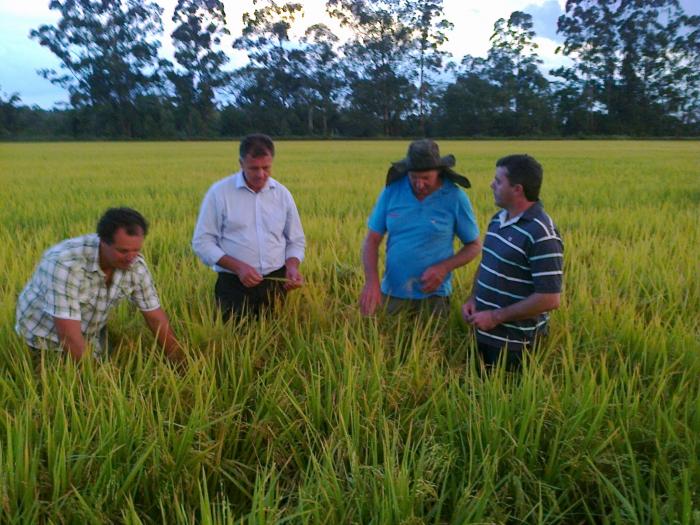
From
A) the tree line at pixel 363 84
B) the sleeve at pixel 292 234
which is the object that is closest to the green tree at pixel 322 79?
the tree line at pixel 363 84

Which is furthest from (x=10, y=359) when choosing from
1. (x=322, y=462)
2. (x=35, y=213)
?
(x=35, y=213)

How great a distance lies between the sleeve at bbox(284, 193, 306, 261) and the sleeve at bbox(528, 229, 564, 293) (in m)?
1.48

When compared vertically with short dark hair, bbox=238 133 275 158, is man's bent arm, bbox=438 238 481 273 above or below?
below

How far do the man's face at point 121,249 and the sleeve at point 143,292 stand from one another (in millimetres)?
149

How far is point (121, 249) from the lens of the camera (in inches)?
93.0

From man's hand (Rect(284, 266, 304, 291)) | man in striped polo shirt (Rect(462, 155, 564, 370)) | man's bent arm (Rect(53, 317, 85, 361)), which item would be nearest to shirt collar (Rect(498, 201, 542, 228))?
man in striped polo shirt (Rect(462, 155, 564, 370))

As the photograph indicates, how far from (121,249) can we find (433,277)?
1.44 meters

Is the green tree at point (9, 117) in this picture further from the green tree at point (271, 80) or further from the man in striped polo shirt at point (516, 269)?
the man in striped polo shirt at point (516, 269)

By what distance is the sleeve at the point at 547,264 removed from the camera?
2299mm

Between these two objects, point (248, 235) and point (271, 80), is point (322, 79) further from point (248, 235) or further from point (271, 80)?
point (248, 235)

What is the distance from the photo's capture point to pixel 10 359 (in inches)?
100

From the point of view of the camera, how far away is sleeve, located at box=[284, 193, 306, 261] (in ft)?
11.2

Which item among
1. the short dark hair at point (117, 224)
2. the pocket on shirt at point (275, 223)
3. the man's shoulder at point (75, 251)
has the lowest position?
the pocket on shirt at point (275, 223)

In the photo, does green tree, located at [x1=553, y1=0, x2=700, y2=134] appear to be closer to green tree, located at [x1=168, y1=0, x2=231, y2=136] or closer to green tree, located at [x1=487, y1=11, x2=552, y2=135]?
green tree, located at [x1=487, y1=11, x2=552, y2=135]
